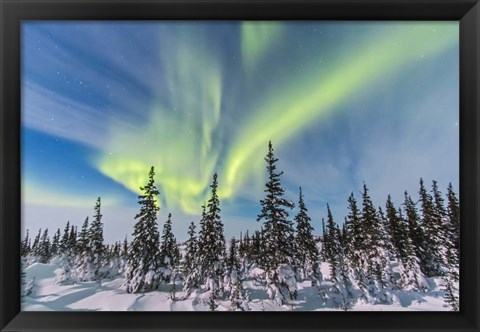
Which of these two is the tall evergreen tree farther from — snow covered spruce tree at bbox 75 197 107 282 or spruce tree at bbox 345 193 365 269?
snow covered spruce tree at bbox 75 197 107 282

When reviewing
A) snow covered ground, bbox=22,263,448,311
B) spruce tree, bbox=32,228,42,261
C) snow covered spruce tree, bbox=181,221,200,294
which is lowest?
snow covered ground, bbox=22,263,448,311

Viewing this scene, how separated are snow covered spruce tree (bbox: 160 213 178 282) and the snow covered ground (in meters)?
0.14

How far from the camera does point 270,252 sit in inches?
90.9

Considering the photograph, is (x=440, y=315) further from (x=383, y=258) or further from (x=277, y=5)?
(x=277, y=5)

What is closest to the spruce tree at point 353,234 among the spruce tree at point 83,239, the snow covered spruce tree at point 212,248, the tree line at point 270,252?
the tree line at point 270,252

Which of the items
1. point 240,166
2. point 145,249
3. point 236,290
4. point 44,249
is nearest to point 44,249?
point 44,249

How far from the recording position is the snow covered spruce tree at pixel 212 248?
2248 millimetres

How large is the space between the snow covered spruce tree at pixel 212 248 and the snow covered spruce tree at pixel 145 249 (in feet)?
1.13

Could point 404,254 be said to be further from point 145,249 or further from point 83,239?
point 83,239

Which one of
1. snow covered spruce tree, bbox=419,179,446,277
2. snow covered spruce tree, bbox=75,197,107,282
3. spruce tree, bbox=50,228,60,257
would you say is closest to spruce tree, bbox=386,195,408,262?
snow covered spruce tree, bbox=419,179,446,277

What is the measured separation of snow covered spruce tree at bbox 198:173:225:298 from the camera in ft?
7.38

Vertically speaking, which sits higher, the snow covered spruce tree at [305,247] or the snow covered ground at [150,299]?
the snow covered spruce tree at [305,247]

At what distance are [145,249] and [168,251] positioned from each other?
7.1 inches

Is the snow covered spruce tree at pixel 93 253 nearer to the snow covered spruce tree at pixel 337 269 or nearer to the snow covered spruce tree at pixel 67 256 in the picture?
the snow covered spruce tree at pixel 67 256
